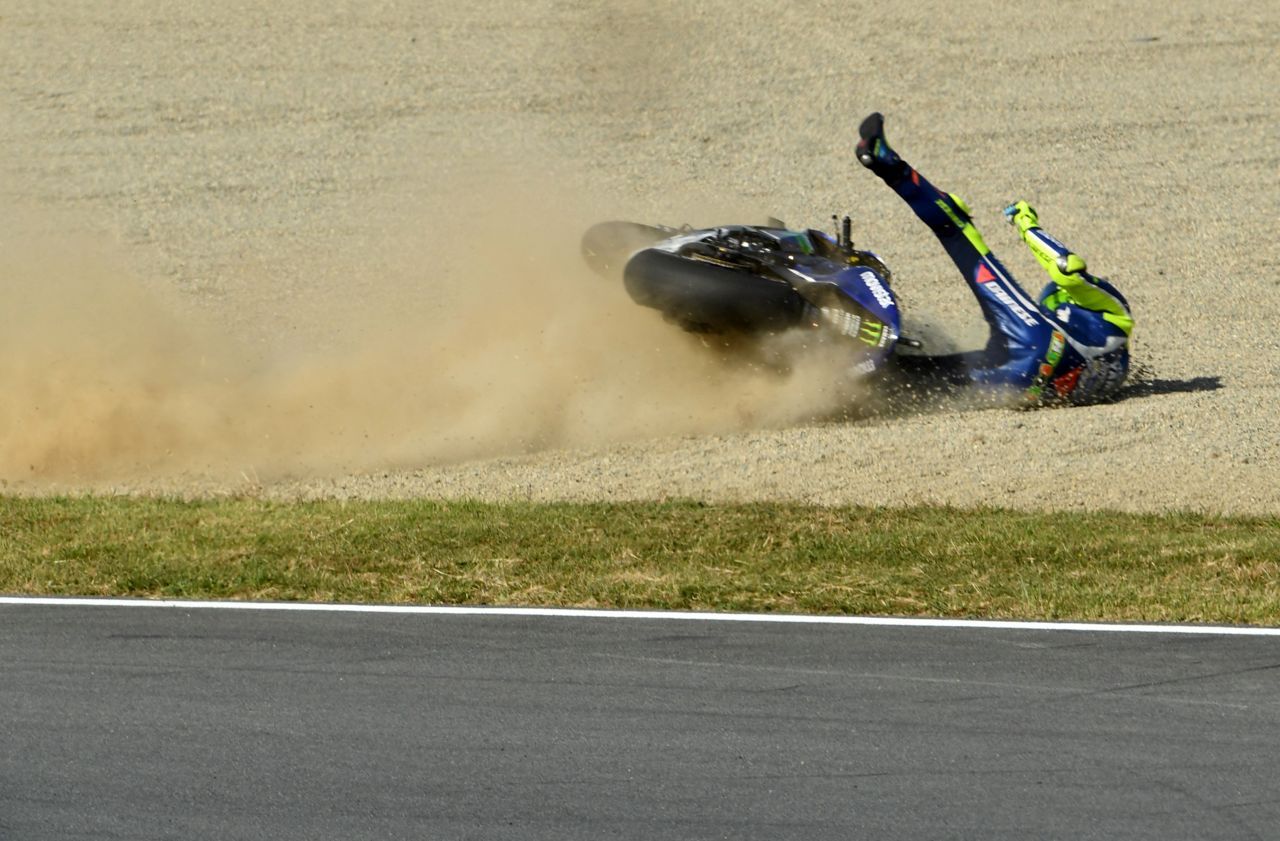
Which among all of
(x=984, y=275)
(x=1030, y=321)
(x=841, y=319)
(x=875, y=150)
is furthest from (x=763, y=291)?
(x=1030, y=321)

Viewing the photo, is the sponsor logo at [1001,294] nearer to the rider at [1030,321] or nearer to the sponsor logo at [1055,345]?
the rider at [1030,321]

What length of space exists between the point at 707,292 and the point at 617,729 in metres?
6.24

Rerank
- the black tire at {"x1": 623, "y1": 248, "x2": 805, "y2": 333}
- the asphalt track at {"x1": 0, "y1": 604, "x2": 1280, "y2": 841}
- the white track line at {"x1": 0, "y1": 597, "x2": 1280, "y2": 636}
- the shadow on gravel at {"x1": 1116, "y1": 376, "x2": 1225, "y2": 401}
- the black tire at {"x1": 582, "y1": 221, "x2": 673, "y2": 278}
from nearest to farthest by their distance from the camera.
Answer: the asphalt track at {"x1": 0, "y1": 604, "x2": 1280, "y2": 841}, the white track line at {"x1": 0, "y1": 597, "x2": 1280, "y2": 636}, the black tire at {"x1": 623, "y1": 248, "x2": 805, "y2": 333}, the black tire at {"x1": 582, "y1": 221, "x2": 673, "y2": 278}, the shadow on gravel at {"x1": 1116, "y1": 376, "x2": 1225, "y2": 401}

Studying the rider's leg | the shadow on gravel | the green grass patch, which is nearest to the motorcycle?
the rider's leg

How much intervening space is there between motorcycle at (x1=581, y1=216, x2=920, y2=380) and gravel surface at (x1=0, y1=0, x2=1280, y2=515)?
1.63 feet

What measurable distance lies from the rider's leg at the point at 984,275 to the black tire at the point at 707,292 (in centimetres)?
137

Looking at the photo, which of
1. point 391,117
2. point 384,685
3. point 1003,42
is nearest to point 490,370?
point 384,685

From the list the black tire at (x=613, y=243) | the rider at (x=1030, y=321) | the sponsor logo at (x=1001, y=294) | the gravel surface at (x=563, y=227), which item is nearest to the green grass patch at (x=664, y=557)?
the gravel surface at (x=563, y=227)

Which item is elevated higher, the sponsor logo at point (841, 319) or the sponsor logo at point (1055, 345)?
the sponsor logo at point (841, 319)

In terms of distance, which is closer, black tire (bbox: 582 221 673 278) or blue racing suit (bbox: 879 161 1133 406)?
blue racing suit (bbox: 879 161 1133 406)

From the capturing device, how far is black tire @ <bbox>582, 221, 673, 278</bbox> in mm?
13367

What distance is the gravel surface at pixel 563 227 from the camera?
12516mm

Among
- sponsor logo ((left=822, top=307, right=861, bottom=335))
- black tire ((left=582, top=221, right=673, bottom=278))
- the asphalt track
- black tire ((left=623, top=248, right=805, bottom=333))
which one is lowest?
the asphalt track

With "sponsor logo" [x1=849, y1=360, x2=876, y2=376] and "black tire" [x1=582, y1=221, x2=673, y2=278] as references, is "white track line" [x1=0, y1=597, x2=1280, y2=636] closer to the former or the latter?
"sponsor logo" [x1=849, y1=360, x2=876, y2=376]
